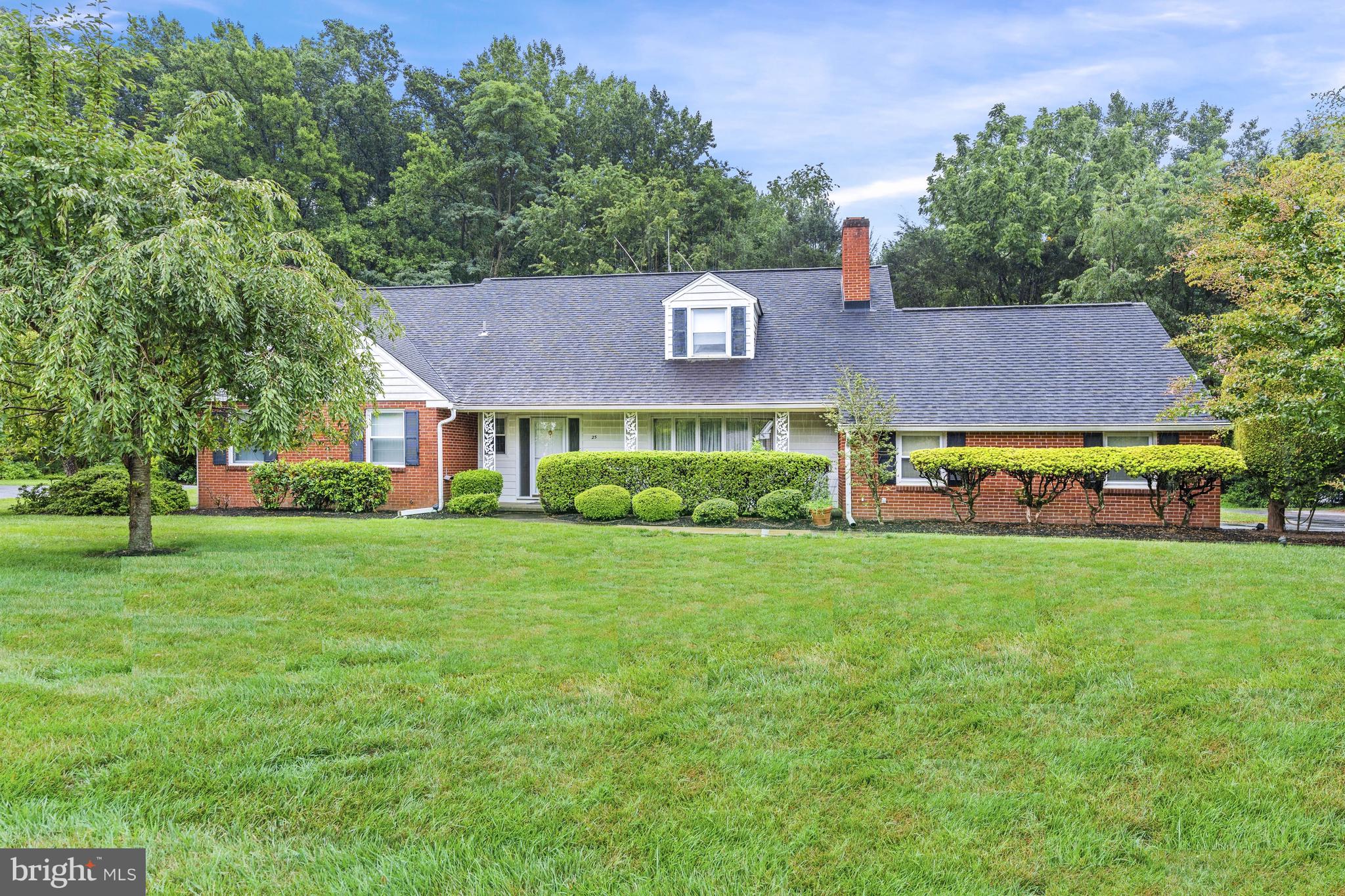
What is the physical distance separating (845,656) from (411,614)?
3292mm

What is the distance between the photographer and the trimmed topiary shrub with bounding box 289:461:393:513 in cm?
1529

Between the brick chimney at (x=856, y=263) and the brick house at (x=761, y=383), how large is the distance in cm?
5

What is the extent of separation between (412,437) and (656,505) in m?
5.86

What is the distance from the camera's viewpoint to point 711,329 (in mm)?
17875

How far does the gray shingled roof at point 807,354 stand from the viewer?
15.9 metres

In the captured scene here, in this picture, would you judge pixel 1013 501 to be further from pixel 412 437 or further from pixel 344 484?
pixel 344 484

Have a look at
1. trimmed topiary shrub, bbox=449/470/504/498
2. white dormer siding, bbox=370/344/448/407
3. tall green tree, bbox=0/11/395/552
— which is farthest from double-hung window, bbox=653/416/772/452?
tall green tree, bbox=0/11/395/552

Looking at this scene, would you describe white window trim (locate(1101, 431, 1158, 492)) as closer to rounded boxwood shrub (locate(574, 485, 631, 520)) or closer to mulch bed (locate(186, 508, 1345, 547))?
mulch bed (locate(186, 508, 1345, 547))

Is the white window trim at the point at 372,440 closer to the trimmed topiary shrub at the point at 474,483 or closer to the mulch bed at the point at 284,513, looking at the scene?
the mulch bed at the point at 284,513

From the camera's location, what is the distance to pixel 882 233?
3562 cm

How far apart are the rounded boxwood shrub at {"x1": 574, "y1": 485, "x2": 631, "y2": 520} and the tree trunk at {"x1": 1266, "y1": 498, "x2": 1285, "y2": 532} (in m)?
12.0

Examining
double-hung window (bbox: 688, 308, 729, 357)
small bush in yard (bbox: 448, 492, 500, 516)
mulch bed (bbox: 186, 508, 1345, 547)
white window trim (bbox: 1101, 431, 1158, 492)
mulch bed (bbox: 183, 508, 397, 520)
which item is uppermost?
double-hung window (bbox: 688, 308, 729, 357)

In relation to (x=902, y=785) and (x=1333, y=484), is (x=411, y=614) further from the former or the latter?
(x=1333, y=484)

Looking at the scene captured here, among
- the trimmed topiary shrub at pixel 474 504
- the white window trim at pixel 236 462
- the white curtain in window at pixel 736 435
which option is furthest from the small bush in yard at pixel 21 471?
the white curtain in window at pixel 736 435
